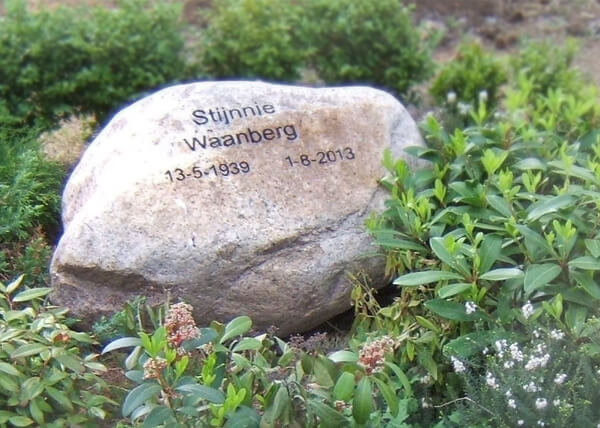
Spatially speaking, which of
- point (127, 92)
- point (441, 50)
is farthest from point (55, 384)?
point (441, 50)

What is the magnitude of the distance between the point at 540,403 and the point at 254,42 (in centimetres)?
385

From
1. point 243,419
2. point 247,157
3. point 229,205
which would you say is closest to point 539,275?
point 243,419

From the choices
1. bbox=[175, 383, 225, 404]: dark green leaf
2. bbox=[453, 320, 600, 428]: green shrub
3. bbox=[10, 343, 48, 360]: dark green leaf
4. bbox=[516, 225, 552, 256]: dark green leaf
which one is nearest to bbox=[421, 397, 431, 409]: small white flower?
bbox=[453, 320, 600, 428]: green shrub

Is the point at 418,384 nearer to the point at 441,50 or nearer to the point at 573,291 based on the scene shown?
the point at 573,291

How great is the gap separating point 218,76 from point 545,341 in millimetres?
3715

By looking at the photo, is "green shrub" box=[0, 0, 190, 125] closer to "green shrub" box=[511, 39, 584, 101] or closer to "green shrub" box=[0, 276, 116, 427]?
"green shrub" box=[511, 39, 584, 101]

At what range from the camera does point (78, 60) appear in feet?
21.8

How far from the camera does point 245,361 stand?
3750 mm

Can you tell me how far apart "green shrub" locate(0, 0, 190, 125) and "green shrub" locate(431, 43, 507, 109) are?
5.82ft

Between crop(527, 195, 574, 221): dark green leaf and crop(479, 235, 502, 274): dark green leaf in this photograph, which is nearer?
crop(479, 235, 502, 274): dark green leaf

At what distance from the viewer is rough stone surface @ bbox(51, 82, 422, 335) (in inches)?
179

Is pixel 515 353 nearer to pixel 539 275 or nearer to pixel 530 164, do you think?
pixel 539 275

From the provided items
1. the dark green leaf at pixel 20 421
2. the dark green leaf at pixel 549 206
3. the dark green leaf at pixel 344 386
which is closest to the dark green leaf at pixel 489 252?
the dark green leaf at pixel 549 206

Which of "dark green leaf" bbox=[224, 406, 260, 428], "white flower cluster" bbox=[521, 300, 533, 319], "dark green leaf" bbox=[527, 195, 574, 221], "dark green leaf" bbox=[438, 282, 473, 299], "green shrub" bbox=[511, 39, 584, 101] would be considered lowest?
"green shrub" bbox=[511, 39, 584, 101]
